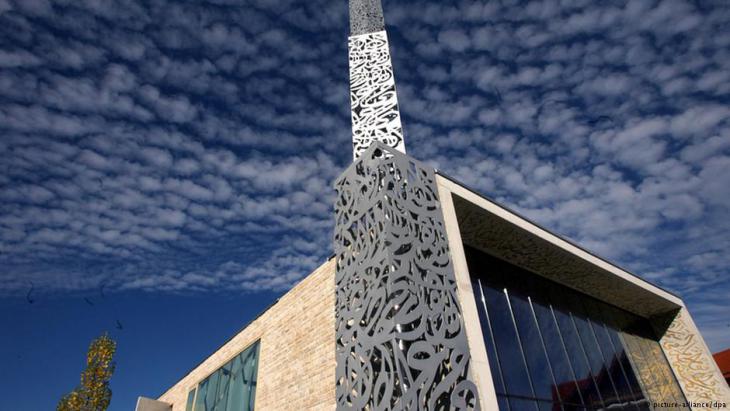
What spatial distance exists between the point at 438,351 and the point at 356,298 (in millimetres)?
1347

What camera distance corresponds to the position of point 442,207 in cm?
660

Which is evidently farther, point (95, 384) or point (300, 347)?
point (95, 384)

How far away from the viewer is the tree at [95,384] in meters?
22.2

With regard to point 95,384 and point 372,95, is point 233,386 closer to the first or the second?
point 372,95

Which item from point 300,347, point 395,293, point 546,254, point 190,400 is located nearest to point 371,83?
point 395,293

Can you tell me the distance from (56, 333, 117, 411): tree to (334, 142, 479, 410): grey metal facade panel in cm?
2418

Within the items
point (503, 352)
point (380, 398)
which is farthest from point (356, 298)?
point (503, 352)

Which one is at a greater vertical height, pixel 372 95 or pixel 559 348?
pixel 372 95

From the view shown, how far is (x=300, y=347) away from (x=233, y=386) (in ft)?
11.5

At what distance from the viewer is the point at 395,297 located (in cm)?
498

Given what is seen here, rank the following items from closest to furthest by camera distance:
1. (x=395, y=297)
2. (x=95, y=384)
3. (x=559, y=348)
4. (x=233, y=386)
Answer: (x=395, y=297) → (x=559, y=348) → (x=233, y=386) → (x=95, y=384)

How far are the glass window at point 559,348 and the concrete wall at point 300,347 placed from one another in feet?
9.33

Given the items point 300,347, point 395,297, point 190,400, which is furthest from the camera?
point 190,400

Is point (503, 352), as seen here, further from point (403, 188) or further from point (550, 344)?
point (403, 188)
